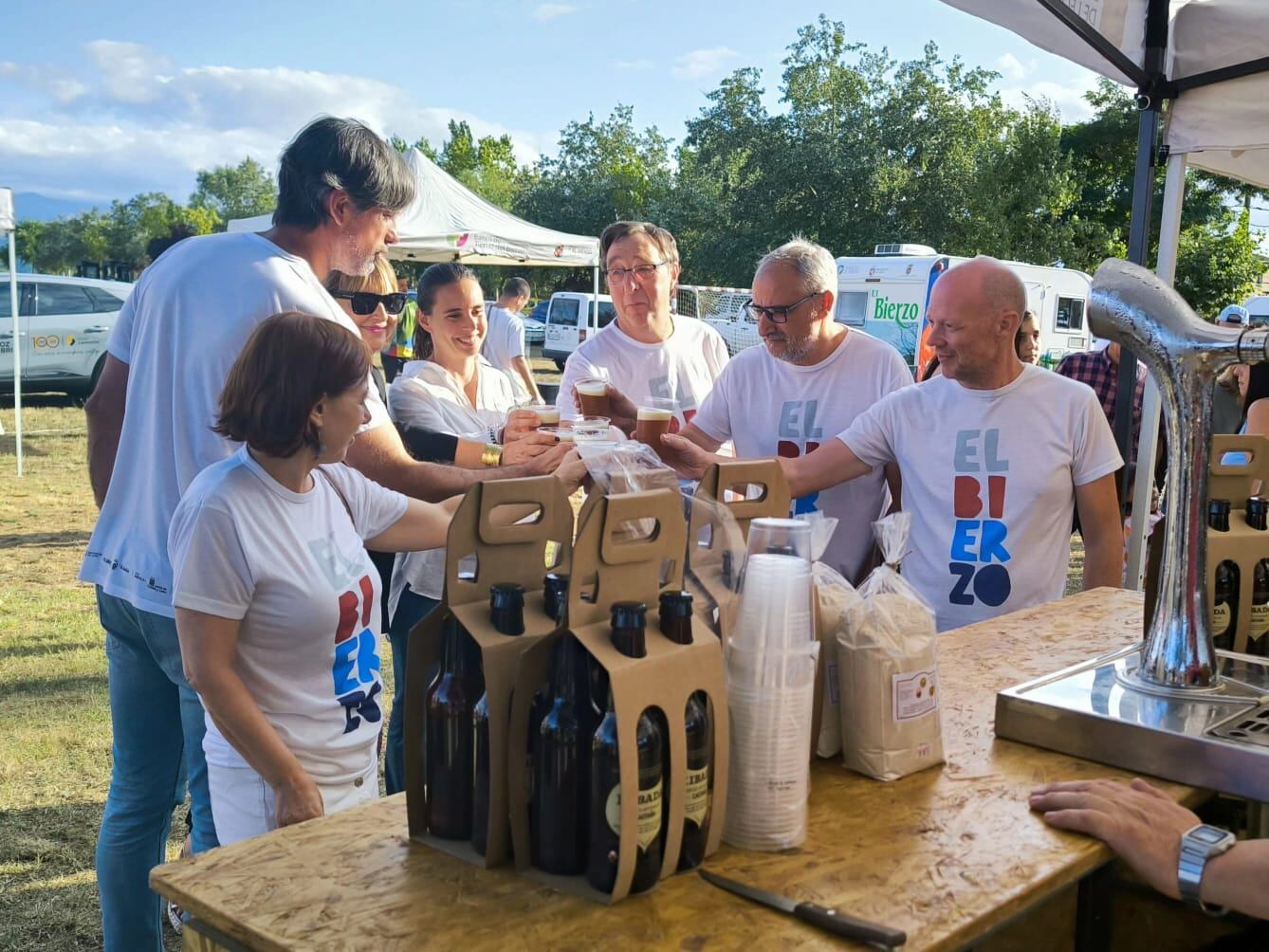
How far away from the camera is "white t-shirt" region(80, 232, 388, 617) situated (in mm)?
2201

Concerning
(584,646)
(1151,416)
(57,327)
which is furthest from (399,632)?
(57,327)

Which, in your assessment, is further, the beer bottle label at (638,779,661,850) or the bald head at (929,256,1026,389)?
the bald head at (929,256,1026,389)

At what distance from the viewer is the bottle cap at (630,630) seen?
1.15m

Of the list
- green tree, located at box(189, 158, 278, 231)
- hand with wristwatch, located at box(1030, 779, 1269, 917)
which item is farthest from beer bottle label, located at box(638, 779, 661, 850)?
green tree, located at box(189, 158, 278, 231)

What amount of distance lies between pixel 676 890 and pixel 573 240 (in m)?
13.9

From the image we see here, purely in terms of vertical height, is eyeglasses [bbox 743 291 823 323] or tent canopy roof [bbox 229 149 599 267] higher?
tent canopy roof [bbox 229 149 599 267]

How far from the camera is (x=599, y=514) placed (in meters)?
1.22

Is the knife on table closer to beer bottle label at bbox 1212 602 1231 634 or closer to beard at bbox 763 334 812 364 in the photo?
beer bottle label at bbox 1212 602 1231 634

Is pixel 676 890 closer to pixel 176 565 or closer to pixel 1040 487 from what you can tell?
pixel 176 565

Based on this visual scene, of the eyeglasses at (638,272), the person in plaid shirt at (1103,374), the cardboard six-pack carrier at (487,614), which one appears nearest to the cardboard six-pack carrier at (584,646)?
the cardboard six-pack carrier at (487,614)

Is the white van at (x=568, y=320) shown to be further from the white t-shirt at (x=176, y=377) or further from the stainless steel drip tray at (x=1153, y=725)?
the stainless steel drip tray at (x=1153, y=725)

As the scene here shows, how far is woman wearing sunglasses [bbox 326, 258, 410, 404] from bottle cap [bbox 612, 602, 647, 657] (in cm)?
276

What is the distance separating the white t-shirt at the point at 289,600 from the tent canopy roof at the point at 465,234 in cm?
1135

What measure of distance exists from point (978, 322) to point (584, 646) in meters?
2.25
